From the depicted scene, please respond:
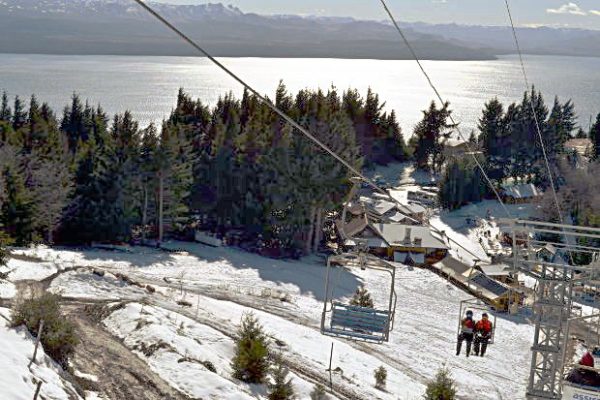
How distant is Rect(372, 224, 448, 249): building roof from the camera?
147 ft

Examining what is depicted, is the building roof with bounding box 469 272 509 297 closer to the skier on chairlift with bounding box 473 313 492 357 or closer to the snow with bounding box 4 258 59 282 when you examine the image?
the skier on chairlift with bounding box 473 313 492 357

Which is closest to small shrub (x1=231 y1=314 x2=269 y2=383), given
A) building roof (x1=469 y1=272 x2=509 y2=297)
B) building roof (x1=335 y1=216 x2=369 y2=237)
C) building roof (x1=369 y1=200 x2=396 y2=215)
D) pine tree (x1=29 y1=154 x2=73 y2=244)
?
pine tree (x1=29 y1=154 x2=73 y2=244)

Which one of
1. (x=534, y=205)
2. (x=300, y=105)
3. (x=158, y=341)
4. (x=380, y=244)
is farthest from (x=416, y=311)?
(x=300, y=105)

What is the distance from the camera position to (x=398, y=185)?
6506 cm

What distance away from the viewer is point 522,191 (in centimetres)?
6012

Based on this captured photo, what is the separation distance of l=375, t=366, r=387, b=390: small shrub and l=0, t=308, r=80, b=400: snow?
9.92 metres

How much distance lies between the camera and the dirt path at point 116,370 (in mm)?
16984

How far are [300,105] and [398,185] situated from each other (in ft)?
39.3

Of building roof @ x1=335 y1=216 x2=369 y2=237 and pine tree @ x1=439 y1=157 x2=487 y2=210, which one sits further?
pine tree @ x1=439 y1=157 x2=487 y2=210

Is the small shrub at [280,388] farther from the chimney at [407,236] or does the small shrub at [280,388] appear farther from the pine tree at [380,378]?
the chimney at [407,236]

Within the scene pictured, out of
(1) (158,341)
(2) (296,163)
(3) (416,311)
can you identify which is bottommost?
(3) (416,311)

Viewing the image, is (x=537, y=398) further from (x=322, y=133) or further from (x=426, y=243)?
(x=322, y=133)

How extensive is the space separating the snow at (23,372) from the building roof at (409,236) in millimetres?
30390

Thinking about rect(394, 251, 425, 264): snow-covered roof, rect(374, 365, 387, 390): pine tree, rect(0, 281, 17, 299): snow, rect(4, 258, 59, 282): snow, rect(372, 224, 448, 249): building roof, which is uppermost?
rect(0, 281, 17, 299): snow
